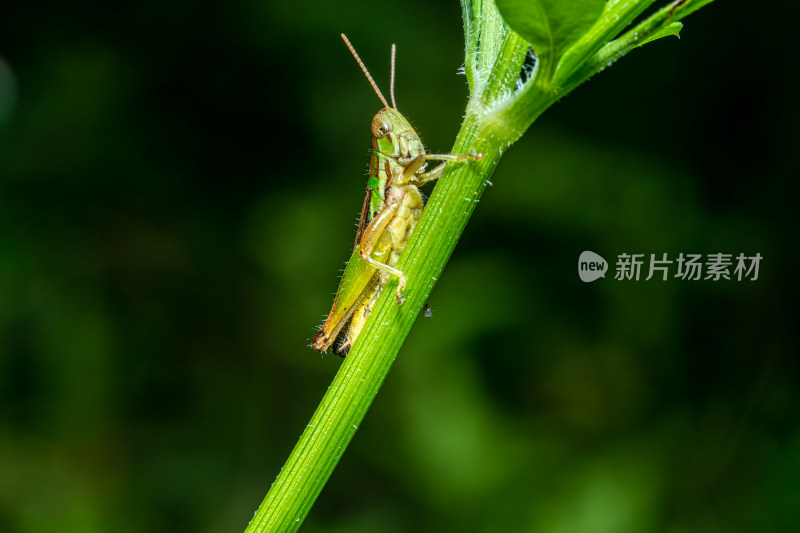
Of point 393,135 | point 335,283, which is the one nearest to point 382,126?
point 393,135

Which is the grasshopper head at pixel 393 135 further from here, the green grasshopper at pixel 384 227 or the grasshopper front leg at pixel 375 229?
the grasshopper front leg at pixel 375 229

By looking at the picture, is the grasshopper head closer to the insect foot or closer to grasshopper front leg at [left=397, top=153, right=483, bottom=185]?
grasshopper front leg at [left=397, top=153, right=483, bottom=185]

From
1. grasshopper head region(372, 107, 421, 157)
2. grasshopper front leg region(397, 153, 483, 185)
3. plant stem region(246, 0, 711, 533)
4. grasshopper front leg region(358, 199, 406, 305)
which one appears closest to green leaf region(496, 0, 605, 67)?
plant stem region(246, 0, 711, 533)

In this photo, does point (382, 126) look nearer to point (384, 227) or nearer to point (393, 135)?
point (393, 135)

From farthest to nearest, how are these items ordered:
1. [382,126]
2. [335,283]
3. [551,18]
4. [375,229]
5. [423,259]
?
[335,283], [382,126], [375,229], [423,259], [551,18]

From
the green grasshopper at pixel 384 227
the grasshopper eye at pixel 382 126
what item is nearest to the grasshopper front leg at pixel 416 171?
the green grasshopper at pixel 384 227

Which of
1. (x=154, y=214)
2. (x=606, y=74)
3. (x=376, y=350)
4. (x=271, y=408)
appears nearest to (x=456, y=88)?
(x=606, y=74)

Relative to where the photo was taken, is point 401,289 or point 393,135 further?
point 393,135
